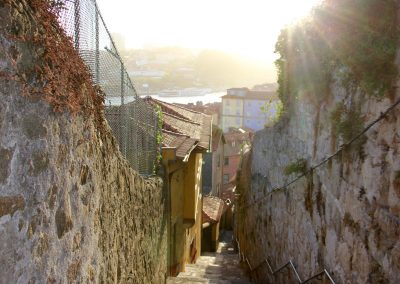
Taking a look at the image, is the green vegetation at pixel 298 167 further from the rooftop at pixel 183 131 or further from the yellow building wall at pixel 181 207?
the yellow building wall at pixel 181 207

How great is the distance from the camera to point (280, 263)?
8805mm

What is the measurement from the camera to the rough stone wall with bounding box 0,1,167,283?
7.85 ft

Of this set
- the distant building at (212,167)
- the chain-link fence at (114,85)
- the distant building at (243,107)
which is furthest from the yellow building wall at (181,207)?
the distant building at (243,107)

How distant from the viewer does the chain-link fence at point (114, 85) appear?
13.6 feet

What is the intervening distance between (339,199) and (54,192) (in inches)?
147

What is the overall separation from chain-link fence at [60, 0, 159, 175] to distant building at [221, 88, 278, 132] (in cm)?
4685

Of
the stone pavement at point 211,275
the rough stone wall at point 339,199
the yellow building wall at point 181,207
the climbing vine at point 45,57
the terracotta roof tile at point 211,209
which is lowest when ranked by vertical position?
the terracotta roof tile at point 211,209

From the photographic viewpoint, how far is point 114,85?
6.39 metres

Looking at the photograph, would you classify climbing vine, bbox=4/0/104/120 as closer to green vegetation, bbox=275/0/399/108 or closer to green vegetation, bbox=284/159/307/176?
green vegetation, bbox=275/0/399/108

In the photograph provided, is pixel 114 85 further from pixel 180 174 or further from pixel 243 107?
pixel 243 107

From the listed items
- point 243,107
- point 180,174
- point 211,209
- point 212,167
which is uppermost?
point 243,107

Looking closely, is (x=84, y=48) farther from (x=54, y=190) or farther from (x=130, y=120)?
(x=130, y=120)

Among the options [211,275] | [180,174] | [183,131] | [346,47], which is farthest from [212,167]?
[346,47]

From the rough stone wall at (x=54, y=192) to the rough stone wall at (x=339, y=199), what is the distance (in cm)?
267
